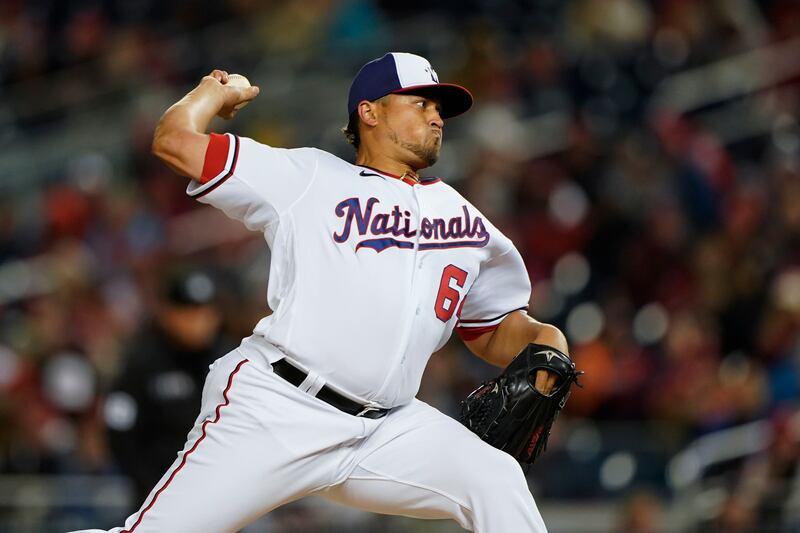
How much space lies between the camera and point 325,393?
151 inches

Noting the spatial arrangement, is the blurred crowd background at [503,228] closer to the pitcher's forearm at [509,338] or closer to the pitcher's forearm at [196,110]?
the pitcher's forearm at [509,338]

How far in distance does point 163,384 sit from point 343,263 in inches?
66.4

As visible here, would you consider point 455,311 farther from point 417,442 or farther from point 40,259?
point 40,259

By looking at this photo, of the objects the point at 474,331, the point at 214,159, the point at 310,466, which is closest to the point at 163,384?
the point at 474,331

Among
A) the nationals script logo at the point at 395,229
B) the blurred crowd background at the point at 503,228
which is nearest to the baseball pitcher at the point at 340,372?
the nationals script logo at the point at 395,229

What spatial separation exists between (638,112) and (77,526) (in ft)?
17.4

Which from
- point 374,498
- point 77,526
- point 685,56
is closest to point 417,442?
point 374,498

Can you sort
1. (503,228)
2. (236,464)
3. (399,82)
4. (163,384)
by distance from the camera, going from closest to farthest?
(236,464) → (399,82) → (163,384) → (503,228)

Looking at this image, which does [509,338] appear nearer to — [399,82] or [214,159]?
[399,82]

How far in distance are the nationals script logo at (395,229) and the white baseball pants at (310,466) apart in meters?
0.49

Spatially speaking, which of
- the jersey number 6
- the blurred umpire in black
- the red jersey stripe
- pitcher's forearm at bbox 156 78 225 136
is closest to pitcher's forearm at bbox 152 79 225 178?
pitcher's forearm at bbox 156 78 225 136

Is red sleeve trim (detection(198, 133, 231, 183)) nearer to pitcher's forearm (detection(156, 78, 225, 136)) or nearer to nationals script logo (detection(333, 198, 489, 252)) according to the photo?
pitcher's forearm (detection(156, 78, 225, 136))

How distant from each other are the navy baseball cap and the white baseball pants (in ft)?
3.11

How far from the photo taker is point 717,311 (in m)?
8.49
